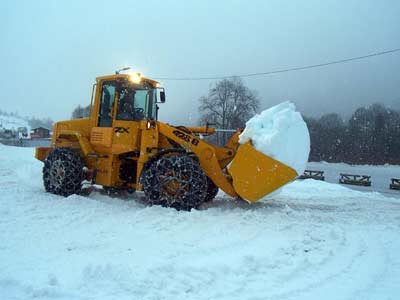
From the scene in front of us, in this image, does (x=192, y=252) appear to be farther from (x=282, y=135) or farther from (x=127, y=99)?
(x=127, y=99)

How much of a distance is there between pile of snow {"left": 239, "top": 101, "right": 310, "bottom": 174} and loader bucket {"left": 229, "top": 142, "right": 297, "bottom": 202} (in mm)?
112

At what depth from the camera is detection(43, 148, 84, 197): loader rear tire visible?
828cm

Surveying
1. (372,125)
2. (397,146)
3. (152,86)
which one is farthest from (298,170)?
(372,125)

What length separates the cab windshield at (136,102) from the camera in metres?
8.31

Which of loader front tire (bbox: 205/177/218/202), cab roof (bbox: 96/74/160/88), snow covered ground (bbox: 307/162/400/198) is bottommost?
snow covered ground (bbox: 307/162/400/198)

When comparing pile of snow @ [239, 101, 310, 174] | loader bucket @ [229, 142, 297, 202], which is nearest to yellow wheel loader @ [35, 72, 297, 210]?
loader bucket @ [229, 142, 297, 202]

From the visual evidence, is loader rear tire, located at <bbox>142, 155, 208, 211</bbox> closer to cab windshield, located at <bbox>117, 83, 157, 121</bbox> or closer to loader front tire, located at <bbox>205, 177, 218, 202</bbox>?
loader front tire, located at <bbox>205, 177, 218, 202</bbox>

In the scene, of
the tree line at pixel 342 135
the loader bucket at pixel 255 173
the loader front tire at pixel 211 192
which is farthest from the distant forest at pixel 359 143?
the loader bucket at pixel 255 173

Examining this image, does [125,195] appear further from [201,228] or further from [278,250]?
[278,250]

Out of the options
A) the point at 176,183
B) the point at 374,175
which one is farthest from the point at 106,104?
the point at 374,175

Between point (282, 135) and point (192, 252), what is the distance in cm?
304

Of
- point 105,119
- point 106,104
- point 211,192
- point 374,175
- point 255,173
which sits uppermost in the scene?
point 106,104

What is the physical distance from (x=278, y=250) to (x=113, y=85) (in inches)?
211

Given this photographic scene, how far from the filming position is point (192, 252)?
4.75 meters
